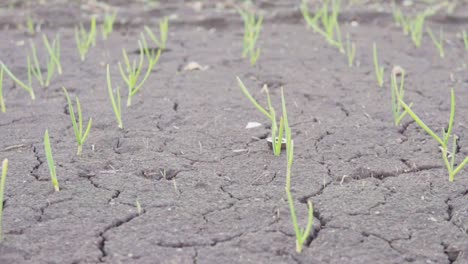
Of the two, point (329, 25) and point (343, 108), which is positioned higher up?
point (329, 25)

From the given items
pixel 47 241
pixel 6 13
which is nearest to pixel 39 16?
pixel 6 13

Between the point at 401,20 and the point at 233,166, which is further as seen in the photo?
the point at 401,20

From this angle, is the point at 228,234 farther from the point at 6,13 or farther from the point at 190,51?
the point at 6,13

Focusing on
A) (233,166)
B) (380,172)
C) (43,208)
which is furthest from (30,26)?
(380,172)

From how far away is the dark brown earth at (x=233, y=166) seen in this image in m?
1.61

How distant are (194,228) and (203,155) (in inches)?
20.9

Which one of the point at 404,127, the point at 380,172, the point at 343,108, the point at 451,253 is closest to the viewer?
the point at 451,253

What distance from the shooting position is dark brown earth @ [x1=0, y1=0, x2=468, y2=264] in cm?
161

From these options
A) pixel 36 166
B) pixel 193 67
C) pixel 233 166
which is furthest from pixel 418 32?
pixel 36 166

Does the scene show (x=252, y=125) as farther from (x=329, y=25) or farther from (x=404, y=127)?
(x=329, y=25)

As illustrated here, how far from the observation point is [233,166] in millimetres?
2100

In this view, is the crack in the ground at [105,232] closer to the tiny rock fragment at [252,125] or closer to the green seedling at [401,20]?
the tiny rock fragment at [252,125]

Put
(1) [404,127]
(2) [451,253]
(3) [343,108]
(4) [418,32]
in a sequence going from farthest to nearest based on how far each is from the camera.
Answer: (4) [418,32], (3) [343,108], (1) [404,127], (2) [451,253]

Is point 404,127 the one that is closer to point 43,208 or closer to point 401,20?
point 43,208
